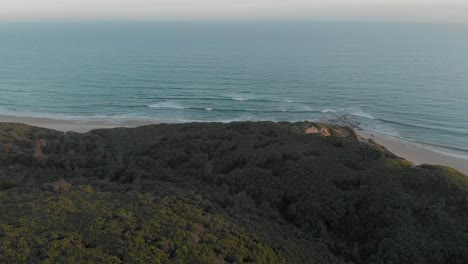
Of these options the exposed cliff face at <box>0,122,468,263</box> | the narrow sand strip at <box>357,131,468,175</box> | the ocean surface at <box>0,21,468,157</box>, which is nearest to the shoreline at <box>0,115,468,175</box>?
the narrow sand strip at <box>357,131,468,175</box>

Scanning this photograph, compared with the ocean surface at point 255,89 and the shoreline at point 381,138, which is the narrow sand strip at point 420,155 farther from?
the ocean surface at point 255,89

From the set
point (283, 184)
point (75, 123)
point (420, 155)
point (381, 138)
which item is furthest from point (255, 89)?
point (283, 184)

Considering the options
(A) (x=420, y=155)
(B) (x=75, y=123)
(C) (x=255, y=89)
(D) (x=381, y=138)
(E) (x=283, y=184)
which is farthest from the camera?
(C) (x=255, y=89)

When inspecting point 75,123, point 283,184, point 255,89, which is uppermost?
point 255,89

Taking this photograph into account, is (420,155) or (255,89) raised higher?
(255,89)

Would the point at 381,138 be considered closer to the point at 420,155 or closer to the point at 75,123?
the point at 420,155

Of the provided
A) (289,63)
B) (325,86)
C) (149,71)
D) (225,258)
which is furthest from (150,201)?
(289,63)

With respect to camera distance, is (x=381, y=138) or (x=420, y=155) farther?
(x=381, y=138)

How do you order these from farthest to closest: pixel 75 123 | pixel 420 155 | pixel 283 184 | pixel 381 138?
1. pixel 75 123
2. pixel 381 138
3. pixel 420 155
4. pixel 283 184
